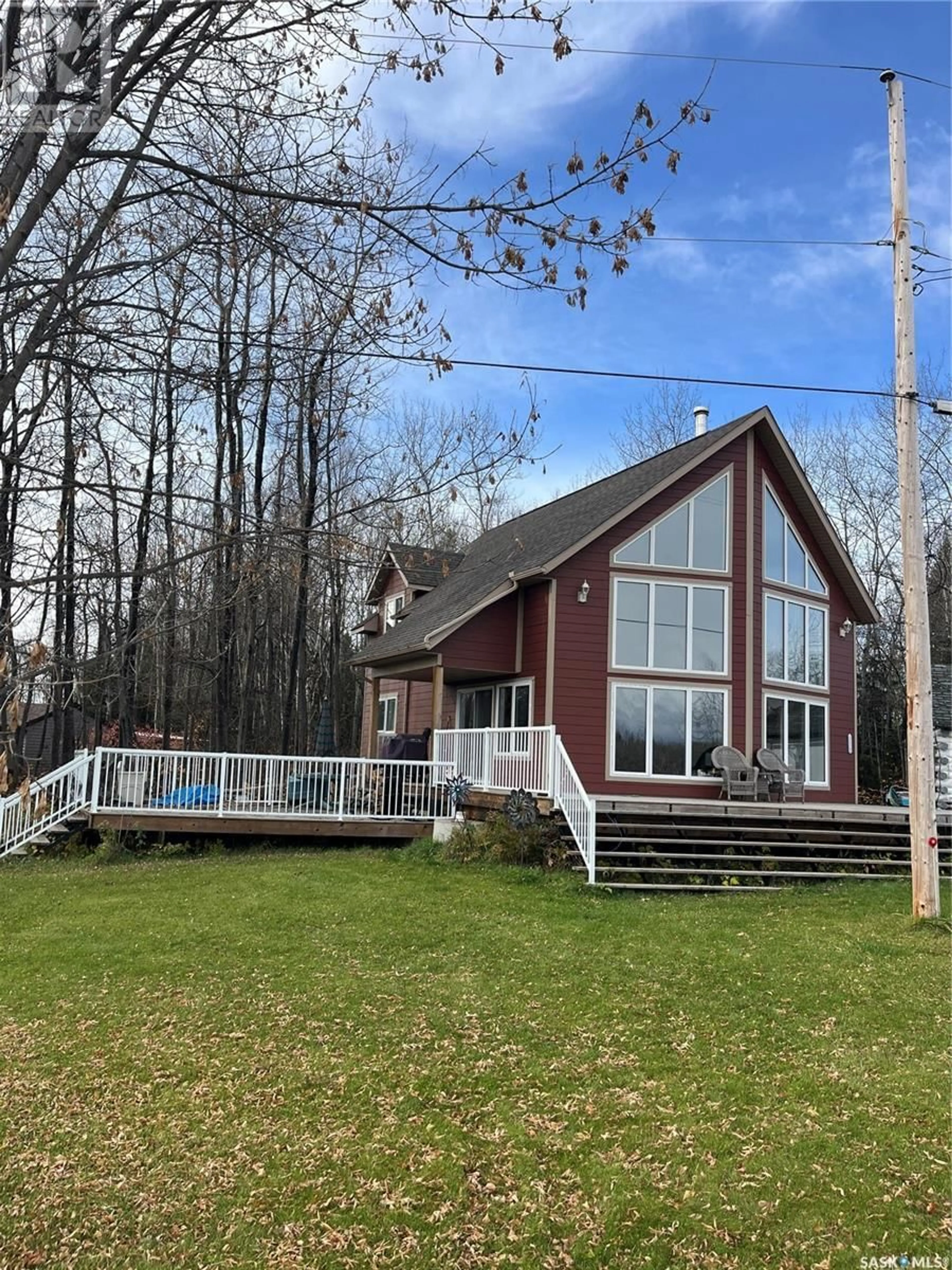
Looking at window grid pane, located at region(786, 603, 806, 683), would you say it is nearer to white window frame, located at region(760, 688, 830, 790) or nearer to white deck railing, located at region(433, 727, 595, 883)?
white window frame, located at region(760, 688, 830, 790)

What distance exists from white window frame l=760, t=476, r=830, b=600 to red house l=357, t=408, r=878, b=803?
33mm

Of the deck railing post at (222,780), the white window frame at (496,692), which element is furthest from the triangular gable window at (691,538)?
the deck railing post at (222,780)

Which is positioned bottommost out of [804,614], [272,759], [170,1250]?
[170,1250]

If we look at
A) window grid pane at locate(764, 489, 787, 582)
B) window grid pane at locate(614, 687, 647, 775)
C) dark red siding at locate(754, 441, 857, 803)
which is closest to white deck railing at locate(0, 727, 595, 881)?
window grid pane at locate(614, 687, 647, 775)

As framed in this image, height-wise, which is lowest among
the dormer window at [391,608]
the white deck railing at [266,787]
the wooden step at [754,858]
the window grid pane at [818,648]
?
the wooden step at [754,858]

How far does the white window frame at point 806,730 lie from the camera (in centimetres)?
1633

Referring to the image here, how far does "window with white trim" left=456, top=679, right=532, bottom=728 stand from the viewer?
16266 millimetres

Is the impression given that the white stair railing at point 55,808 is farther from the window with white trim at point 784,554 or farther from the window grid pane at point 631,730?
the window with white trim at point 784,554

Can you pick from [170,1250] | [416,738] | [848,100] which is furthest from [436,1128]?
[416,738]

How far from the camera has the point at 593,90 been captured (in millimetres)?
5070

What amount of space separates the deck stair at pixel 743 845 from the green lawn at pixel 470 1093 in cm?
231

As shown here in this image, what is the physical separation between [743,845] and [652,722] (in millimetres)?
3645

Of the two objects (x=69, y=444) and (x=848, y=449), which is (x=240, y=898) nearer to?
(x=69, y=444)

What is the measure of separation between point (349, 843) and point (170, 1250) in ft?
38.1
